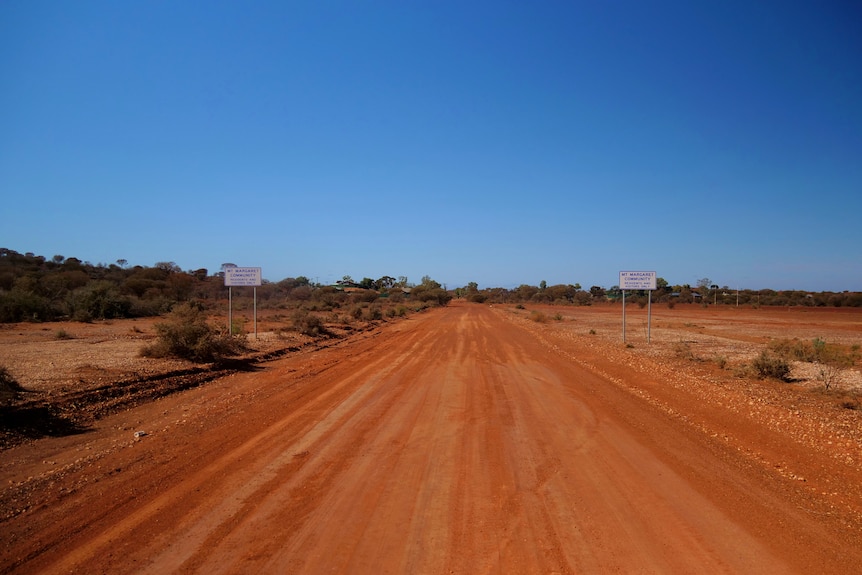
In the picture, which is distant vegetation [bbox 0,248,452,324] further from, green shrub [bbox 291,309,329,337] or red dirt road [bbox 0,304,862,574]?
red dirt road [bbox 0,304,862,574]

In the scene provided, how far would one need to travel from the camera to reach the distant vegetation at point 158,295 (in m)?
30.7

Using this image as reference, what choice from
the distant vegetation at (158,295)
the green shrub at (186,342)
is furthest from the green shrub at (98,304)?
the green shrub at (186,342)

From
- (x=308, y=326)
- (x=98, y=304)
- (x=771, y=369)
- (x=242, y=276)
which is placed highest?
(x=242, y=276)

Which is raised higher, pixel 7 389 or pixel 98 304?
pixel 98 304

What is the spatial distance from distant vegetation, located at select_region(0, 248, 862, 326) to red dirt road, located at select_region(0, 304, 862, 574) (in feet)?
59.7

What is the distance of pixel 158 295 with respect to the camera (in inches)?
1896

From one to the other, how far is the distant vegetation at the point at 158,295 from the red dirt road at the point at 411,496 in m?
18.2

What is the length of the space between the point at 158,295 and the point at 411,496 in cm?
4962

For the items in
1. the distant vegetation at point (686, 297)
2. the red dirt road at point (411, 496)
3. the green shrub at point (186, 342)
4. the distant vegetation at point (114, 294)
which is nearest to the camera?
the red dirt road at point (411, 496)

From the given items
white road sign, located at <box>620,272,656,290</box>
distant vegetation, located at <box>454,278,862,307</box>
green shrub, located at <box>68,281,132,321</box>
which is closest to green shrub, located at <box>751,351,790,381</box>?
white road sign, located at <box>620,272,656,290</box>

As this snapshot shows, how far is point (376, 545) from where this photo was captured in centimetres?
449

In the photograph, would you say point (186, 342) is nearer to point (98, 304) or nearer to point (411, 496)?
point (411, 496)

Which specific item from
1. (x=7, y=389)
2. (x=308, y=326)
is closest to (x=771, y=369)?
(x=7, y=389)

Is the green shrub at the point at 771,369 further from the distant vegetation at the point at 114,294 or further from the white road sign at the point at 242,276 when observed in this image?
the white road sign at the point at 242,276
